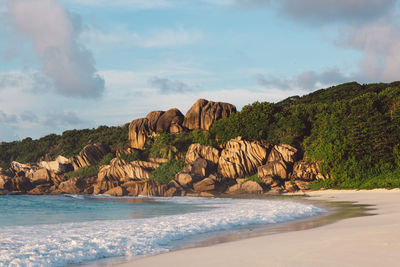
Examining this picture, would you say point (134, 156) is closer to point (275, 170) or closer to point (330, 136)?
point (275, 170)

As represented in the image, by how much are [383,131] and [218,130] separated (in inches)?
792

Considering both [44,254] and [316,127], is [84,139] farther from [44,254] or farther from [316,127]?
[44,254]

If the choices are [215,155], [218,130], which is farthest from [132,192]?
[218,130]

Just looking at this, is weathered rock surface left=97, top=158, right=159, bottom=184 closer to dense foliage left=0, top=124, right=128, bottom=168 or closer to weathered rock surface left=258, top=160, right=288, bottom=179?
weathered rock surface left=258, top=160, right=288, bottom=179

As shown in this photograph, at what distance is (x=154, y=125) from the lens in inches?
2208

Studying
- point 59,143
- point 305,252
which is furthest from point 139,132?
point 305,252

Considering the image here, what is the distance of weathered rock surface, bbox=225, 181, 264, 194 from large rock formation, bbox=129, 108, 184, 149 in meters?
19.5

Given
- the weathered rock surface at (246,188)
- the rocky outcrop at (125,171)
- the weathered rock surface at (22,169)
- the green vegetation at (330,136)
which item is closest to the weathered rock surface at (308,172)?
the green vegetation at (330,136)

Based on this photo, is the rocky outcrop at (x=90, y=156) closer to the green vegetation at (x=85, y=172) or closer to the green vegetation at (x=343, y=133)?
the green vegetation at (x=85, y=172)

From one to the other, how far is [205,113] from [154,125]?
331 inches

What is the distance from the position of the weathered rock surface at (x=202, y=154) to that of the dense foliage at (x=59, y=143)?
79.3 ft

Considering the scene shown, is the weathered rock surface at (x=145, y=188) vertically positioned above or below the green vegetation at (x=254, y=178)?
below

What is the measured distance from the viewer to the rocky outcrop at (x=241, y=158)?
40.1m

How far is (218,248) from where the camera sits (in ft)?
23.6
